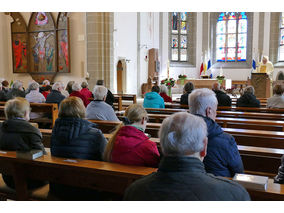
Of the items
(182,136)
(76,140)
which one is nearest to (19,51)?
(76,140)

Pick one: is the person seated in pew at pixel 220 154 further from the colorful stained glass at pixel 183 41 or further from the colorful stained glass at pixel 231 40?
the colorful stained glass at pixel 231 40

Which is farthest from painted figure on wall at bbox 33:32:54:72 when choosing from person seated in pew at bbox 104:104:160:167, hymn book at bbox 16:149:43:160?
person seated in pew at bbox 104:104:160:167

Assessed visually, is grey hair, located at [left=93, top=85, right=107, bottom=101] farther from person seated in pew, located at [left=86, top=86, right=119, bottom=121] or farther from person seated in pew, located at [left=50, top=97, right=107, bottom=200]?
person seated in pew, located at [left=50, top=97, right=107, bottom=200]

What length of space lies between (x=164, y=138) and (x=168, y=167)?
0.42 ft

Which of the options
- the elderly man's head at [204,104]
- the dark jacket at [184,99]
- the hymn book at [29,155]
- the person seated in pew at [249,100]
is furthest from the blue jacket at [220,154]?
the person seated in pew at [249,100]

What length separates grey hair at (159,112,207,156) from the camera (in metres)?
1.34

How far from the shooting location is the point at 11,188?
8.64 feet

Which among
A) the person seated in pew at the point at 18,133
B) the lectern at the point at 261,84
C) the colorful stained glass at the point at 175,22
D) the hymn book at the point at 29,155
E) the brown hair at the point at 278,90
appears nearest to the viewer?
the hymn book at the point at 29,155

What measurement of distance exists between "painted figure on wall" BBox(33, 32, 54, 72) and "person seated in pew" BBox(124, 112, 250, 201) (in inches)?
476

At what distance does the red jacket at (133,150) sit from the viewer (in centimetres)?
225

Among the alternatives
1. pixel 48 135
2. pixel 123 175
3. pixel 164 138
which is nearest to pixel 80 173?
pixel 123 175

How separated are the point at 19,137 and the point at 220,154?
1633 mm

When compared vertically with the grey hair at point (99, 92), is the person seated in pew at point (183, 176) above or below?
below
